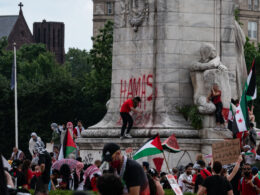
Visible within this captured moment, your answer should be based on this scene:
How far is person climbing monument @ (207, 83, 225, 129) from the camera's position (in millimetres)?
32250

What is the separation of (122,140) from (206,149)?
7.89 ft

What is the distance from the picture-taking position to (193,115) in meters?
32.6

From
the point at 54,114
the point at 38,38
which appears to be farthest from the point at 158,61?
the point at 38,38

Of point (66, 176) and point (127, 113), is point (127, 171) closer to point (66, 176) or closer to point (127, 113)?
point (66, 176)

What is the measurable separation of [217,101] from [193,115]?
0.82 m

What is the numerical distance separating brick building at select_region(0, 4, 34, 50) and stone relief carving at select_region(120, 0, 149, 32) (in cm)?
11481

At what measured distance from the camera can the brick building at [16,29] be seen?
493 feet

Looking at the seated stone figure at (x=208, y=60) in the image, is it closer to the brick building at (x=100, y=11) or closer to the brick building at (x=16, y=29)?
the brick building at (x=100, y=11)

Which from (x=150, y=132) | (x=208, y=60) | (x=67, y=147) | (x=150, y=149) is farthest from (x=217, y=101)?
(x=150, y=149)

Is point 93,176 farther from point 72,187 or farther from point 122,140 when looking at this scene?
point 122,140


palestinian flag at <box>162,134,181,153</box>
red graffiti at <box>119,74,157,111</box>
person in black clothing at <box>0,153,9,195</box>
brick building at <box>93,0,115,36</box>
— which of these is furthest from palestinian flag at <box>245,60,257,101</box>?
brick building at <box>93,0,115,36</box>

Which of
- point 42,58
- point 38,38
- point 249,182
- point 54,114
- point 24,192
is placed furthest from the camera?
point 38,38

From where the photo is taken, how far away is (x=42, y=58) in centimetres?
11369

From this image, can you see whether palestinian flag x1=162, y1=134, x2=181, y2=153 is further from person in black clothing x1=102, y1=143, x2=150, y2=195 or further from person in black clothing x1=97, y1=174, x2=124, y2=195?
person in black clothing x1=97, y1=174, x2=124, y2=195
